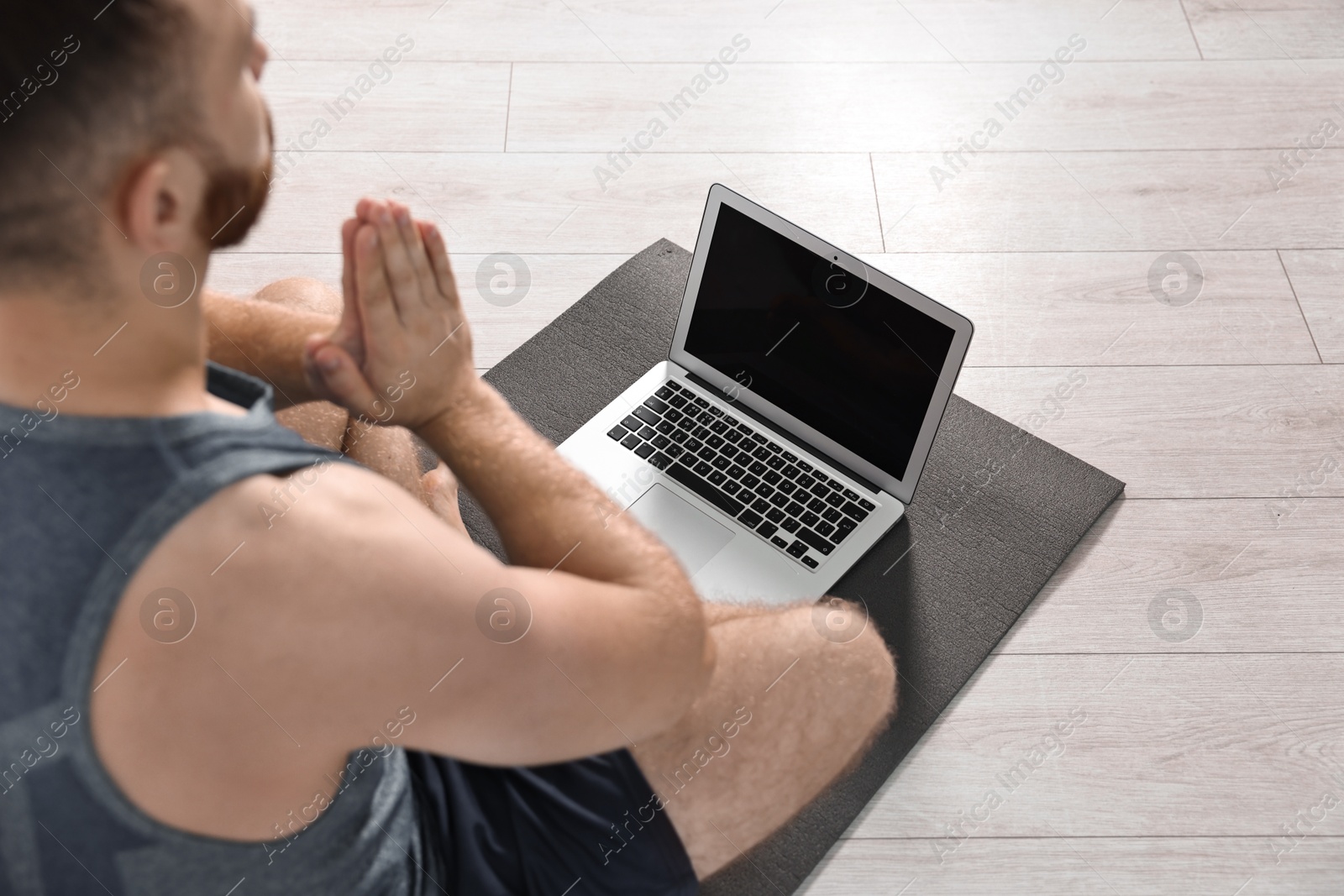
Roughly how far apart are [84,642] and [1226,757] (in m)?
1.38

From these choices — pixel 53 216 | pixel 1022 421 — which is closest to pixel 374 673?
pixel 53 216

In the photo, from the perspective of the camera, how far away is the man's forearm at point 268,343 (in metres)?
1.24

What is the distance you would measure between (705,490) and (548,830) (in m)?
0.56

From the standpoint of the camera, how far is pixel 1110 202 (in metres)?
2.12

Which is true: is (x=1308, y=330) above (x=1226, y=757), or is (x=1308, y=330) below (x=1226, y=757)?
above

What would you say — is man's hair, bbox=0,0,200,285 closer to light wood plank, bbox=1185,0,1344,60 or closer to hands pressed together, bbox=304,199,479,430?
hands pressed together, bbox=304,199,479,430

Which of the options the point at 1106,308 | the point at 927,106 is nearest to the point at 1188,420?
the point at 1106,308

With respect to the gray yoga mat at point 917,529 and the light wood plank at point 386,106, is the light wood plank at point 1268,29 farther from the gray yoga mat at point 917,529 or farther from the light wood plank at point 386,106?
the light wood plank at point 386,106

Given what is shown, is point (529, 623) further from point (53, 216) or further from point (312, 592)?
point (53, 216)

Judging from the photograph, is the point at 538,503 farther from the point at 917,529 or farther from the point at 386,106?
the point at 386,106

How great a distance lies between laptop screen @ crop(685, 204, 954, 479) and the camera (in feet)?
4.68

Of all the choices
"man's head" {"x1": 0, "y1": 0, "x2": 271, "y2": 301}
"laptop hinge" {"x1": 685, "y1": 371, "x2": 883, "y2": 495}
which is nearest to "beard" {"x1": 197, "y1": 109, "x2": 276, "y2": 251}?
"man's head" {"x1": 0, "y1": 0, "x2": 271, "y2": 301}

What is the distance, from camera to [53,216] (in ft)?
2.40

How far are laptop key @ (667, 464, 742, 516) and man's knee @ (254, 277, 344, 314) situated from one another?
502 millimetres
